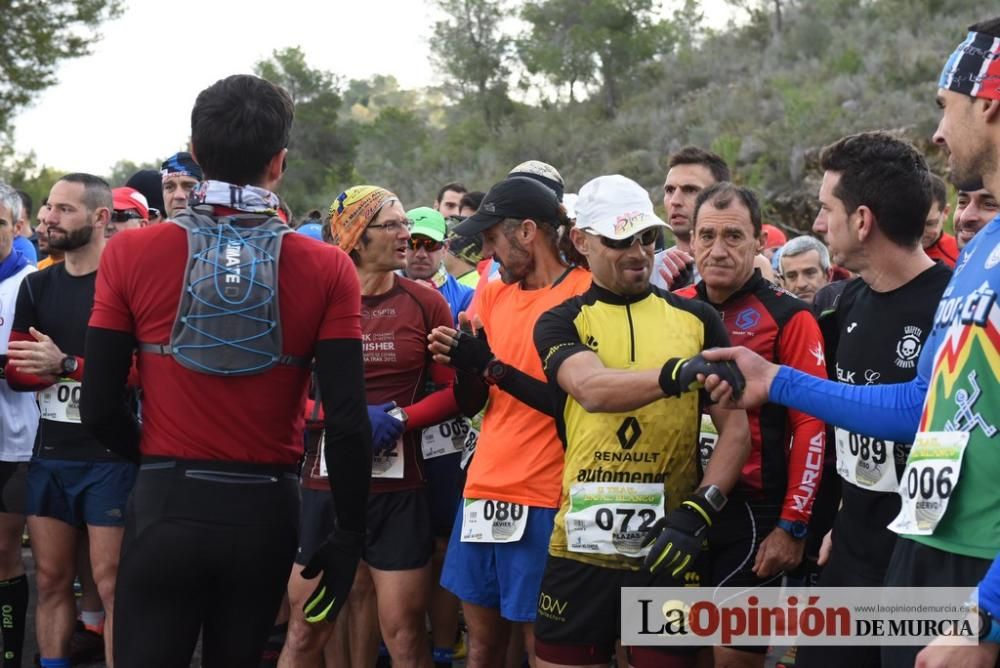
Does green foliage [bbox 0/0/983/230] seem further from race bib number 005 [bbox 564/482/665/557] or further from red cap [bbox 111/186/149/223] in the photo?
race bib number 005 [bbox 564/482/665/557]

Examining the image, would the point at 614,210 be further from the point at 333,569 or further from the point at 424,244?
the point at 424,244

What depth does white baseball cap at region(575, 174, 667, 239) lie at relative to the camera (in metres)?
4.11

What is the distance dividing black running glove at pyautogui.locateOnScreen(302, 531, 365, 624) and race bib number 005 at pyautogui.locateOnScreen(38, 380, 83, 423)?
9.38ft

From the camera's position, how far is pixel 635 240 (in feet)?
13.5

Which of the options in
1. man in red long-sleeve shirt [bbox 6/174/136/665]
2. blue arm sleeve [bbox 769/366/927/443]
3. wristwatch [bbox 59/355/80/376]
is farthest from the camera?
man in red long-sleeve shirt [bbox 6/174/136/665]

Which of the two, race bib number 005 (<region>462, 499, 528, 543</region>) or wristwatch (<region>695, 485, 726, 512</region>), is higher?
wristwatch (<region>695, 485, 726, 512</region>)

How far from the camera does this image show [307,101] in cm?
3981

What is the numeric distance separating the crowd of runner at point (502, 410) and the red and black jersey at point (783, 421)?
1cm

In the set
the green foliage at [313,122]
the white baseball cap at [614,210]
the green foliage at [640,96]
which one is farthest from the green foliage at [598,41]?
the white baseball cap at [614,210]

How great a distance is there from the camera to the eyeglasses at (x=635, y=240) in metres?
4.10

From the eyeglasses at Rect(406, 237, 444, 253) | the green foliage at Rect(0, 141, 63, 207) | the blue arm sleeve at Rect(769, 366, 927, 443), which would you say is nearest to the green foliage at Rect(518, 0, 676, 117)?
the green foliage at Rect(0, 141, 63, 207)

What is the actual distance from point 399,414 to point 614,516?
1.43 m

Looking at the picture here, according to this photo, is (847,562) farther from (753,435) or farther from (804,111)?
(804,111)

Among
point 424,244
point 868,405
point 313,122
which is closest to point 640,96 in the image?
point 313,122
